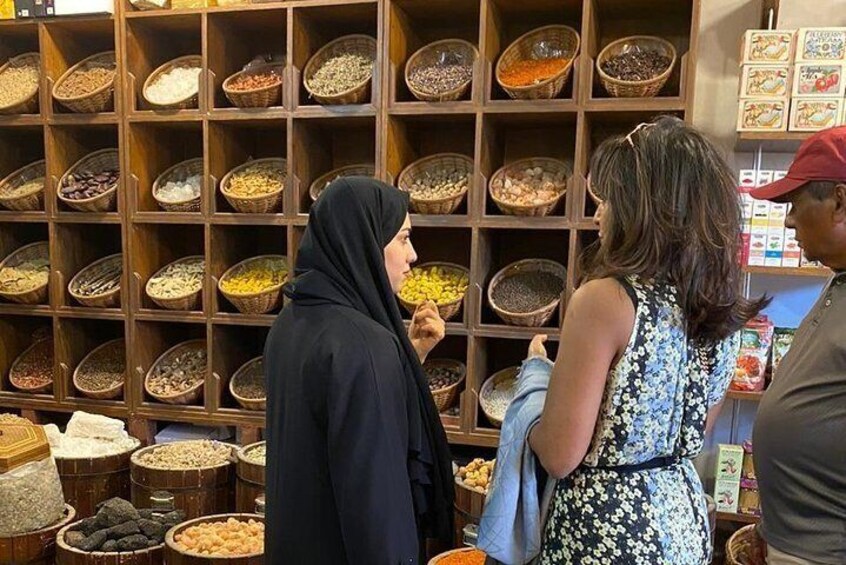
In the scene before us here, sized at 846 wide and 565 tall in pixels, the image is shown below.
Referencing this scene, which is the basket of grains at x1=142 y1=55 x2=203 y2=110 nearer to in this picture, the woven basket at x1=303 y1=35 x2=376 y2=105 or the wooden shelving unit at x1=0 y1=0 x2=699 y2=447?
the wooden shelving unit at x1=0 y1=0 x2=699 y2=447

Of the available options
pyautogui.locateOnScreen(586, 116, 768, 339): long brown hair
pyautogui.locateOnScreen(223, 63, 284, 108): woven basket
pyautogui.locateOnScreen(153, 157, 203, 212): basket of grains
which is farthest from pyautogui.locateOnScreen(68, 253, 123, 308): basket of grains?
pyautogui.locateOnScreen(586, 116, 768, 339): long brown hair

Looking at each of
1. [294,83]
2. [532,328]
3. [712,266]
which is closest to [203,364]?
[294,83]

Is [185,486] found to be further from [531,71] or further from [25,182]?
[531,71]

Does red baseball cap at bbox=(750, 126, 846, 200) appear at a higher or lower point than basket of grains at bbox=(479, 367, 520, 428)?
higher

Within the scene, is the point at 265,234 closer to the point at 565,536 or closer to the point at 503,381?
the point at 503,381

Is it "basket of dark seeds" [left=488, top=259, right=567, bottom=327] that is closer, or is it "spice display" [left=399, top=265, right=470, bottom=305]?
"basket of dark seeds" [left=488, top=259, right=567, bottom=327]

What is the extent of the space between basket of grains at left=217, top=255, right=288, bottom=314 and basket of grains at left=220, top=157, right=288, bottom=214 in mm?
271

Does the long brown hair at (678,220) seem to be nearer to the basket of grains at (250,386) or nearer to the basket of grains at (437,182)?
the basket of grains at (437,182)

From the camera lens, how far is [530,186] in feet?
8.75

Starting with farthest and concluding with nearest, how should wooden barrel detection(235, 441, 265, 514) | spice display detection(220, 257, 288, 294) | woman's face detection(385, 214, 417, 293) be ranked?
spice display detection(220, 257, 288, 294)
wooden barrel detection(235, 441, 265, 514)
woman's face detection(385, 214, 417, 293)

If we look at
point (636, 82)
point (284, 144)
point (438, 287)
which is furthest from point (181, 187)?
point (636, 82)

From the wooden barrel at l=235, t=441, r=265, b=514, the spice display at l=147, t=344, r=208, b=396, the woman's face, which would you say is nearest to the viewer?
the woman's face

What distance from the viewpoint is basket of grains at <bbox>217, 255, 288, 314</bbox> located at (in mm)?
2771

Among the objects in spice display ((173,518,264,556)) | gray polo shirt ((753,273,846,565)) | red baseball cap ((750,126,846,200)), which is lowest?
spice display ((173,518,264,556))
